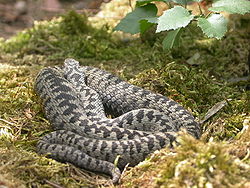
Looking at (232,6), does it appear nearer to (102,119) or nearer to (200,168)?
(102,119)

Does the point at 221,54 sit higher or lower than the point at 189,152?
lower

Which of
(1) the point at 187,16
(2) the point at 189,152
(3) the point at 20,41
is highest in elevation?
(1) the point at 187,16

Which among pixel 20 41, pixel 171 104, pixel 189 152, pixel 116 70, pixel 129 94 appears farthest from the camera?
pixel 20 41

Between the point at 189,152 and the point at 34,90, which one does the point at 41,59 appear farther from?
the point at 189,152

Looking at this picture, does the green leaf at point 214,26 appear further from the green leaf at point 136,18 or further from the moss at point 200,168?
the moss at point 200,168

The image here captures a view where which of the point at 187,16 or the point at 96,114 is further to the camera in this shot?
the point at 96,114

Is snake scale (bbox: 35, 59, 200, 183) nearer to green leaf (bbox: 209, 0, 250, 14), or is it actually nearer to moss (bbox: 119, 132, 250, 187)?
moss (bbox: 119, 132, 250, 187)

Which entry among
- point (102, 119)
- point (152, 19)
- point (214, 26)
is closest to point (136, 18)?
point (152, 19)

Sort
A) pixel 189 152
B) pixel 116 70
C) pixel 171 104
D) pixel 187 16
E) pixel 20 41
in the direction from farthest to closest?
1. pixel 20 41
2. pixel 116 70
3. pixel 171 104
4. pixel 187 16
5. pixel 189 152

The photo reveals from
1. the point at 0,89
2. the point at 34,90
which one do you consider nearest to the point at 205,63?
the point at 34,90
